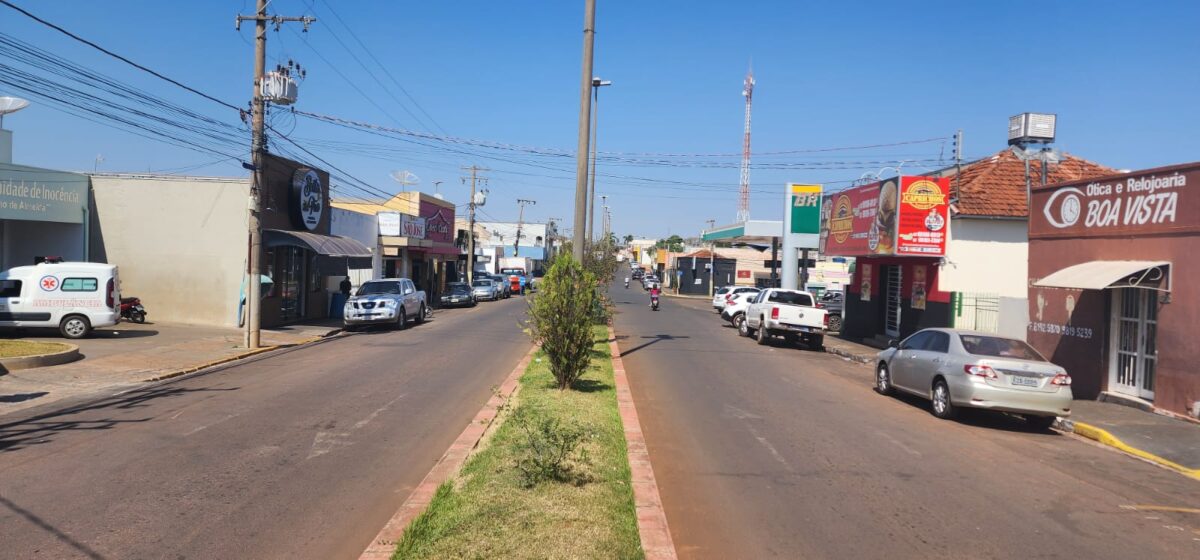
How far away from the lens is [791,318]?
81.3 feet

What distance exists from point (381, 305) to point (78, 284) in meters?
8.83

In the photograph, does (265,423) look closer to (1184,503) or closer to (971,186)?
(1184,503)

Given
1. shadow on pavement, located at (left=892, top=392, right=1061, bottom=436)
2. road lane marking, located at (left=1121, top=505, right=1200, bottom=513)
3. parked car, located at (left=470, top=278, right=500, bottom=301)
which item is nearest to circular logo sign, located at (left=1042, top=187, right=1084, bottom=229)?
shadow on pavement, located at (left=892, top=392, right=1061, bottom=436)

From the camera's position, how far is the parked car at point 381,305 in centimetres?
2692

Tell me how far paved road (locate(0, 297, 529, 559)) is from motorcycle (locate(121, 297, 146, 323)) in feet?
37.2

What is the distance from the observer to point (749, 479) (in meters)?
8.15

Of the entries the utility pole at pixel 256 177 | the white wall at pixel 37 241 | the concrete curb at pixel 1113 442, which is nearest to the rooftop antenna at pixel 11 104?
the white wall at pixel 37 241

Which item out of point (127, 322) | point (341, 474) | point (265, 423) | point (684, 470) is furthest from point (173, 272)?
point (684, 470)

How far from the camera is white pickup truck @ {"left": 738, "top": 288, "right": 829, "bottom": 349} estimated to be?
24.7 m

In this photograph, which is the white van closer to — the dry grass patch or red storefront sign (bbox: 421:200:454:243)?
the dry grass patch

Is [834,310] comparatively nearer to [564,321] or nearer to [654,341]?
[654,341]

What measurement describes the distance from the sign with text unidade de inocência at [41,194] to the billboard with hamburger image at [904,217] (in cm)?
2436

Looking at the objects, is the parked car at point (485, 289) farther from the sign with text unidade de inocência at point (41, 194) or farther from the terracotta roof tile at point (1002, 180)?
the terracotta roof tile at point (1002, 180)

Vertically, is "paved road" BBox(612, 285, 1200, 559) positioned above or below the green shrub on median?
below
